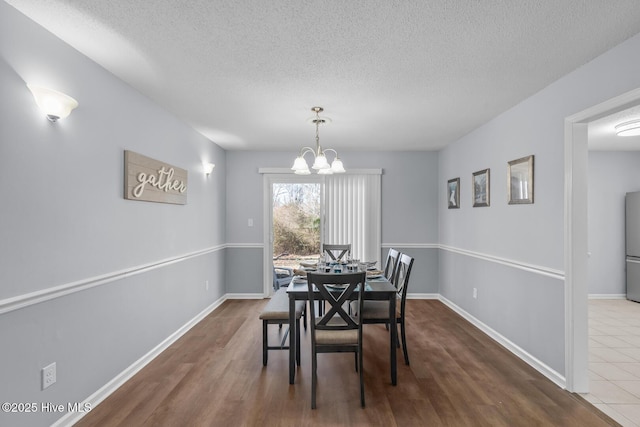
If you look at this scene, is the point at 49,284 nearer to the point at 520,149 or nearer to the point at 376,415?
the point at 376,415

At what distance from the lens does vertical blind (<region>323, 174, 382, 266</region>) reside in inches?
216

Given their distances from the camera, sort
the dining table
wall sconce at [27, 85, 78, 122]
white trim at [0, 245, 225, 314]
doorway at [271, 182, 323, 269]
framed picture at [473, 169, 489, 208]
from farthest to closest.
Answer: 1. doorway at [271, 182, 323, 269]
2. framed picture at [473, 169, 489, 208]
3. the dining table
4. wall sconce at [27, 85, 78, 122]
5. white trim at [0, 245, 225, 314]

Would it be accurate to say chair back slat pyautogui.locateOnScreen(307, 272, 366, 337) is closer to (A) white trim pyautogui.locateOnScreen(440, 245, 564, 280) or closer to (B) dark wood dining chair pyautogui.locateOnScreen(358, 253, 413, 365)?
(B) dark wood dining chair pyautogui.locateOnScreen(358, 253, 413, 365)

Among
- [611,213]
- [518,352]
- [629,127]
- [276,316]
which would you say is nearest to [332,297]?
[276,316]

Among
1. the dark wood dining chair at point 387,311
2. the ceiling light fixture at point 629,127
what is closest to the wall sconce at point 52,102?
the dark wood dining chair at point 387,311

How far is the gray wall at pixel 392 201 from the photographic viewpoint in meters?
5.46

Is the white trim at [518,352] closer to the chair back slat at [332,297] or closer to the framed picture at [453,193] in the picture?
the framed picture at [453,193]

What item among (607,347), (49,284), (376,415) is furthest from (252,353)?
(607,347)

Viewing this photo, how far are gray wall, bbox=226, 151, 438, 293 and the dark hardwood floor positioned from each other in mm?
1992

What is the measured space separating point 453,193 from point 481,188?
0.90 metres

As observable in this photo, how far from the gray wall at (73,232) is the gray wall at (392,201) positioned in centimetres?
201

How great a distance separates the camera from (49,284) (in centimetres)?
196

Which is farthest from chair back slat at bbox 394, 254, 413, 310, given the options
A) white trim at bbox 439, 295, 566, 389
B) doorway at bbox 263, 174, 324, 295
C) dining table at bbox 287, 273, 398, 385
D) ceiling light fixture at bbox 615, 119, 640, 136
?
ceiling light fixture at bbox 615, 119, 640, 136

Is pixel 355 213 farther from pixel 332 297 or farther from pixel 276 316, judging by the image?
pixel 332 297
